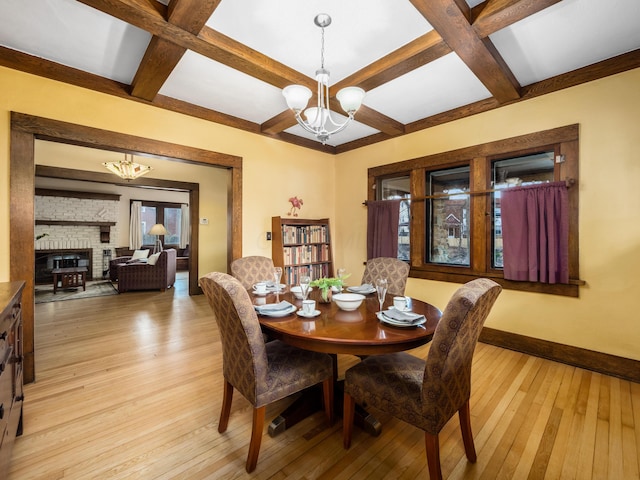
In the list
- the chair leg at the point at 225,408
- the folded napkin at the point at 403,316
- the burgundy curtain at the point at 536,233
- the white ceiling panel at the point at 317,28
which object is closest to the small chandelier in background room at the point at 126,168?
the white ceiling panel at the point at 317,28

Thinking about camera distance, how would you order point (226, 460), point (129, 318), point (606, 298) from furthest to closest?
point (129, 318)
point (606, 298)
point (226, 460)

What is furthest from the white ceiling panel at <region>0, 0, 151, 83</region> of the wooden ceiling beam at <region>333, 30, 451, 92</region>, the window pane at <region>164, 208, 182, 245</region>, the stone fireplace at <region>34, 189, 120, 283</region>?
the window pane at <region>164, 208, 182, 245</region>

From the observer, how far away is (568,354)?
2.61m

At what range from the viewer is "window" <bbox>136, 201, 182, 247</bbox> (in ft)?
29.4

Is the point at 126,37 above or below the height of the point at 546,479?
above

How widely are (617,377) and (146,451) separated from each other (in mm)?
3570

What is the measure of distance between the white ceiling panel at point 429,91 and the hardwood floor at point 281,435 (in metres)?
2.69

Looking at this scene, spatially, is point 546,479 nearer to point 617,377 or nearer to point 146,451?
point 617,377

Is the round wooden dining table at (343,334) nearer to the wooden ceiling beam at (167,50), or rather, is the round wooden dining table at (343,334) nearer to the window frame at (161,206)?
the wooden ceiling beam at (167,50)

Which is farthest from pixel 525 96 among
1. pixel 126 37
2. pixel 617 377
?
pixel 126 37

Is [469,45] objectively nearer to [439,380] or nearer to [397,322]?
[397,322]

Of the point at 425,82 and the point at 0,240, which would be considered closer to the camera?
the point at 0,240

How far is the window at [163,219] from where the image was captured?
8969 mm

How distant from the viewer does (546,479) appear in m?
1.41
